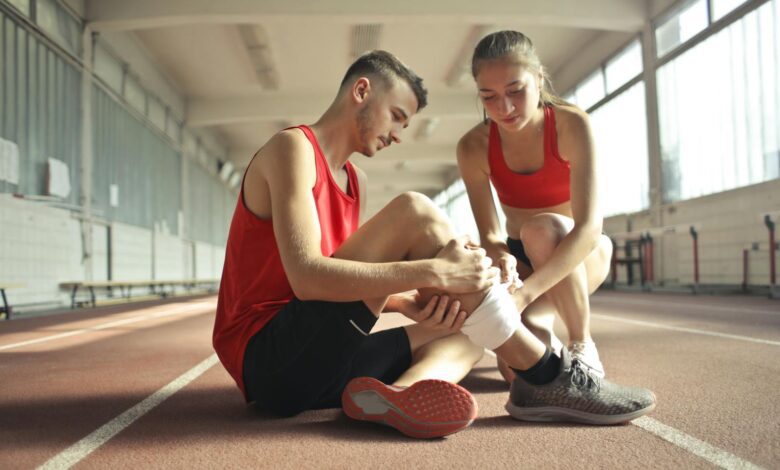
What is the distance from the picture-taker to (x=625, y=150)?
35.9 feet

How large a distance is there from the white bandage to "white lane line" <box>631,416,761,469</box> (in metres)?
0.46

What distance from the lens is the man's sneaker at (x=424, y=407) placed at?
148cm

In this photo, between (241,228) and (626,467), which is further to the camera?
(241,228)

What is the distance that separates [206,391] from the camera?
7.71 ft

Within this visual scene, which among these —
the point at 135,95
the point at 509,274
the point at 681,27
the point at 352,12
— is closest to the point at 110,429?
the point at 509,274

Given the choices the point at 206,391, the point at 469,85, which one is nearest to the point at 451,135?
the point at 469,85

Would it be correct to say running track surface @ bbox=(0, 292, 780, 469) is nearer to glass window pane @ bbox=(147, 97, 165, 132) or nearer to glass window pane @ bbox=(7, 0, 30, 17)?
glass window pane @ bbox=(7, 0, 30, 17)

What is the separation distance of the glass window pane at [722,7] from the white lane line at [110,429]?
7.91m

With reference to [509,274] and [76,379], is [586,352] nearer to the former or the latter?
[509,274]

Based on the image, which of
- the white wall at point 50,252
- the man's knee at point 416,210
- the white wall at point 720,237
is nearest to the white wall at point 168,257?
the white wall at point 50,252

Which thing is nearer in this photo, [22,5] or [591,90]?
[22,5]

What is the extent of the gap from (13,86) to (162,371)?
211 inches

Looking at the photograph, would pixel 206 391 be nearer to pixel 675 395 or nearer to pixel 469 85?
pixel 675 395

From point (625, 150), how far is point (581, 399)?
10274mm
